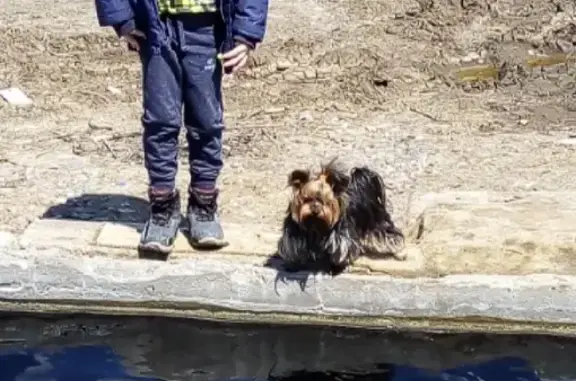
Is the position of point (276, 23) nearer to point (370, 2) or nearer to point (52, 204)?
point (370, 2)

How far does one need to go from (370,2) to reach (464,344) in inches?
264

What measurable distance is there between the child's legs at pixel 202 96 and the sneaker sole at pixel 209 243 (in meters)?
0.28

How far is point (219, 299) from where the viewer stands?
7141mm

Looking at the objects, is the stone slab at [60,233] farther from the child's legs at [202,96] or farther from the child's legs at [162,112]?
the child's legs at [202,96]

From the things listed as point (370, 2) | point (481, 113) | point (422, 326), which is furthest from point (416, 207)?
point (370, 2)

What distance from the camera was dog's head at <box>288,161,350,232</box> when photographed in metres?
6.48

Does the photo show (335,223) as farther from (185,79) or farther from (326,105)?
(326,105)

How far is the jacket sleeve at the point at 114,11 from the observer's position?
21.8 ft

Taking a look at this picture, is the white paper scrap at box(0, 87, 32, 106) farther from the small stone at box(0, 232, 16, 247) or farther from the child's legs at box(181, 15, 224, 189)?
the child's legs at box(181, 15, 224, 189)

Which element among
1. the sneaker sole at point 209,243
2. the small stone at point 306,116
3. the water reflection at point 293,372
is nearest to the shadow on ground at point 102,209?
the sneaker sole at point 209,243

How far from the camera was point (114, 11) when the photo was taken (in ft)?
21.8

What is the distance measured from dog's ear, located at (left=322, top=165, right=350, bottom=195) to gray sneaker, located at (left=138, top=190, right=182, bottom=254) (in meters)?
1.02

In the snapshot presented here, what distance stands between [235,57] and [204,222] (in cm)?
96

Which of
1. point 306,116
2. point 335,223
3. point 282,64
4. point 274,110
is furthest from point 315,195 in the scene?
point 282,64
